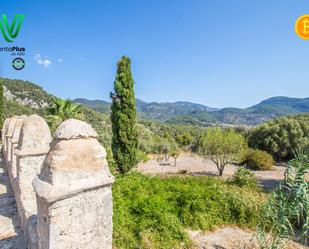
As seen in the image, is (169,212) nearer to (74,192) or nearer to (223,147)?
(74,192)

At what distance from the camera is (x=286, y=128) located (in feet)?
99.4

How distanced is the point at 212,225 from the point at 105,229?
198 inches

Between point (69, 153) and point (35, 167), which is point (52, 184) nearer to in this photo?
point (69, 153)

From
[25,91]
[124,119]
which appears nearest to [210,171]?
[124,119]

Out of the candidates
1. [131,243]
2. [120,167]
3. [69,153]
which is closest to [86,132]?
[69,153]

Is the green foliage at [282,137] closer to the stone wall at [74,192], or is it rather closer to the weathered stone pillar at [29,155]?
the weathered stone pillar at [29,155]

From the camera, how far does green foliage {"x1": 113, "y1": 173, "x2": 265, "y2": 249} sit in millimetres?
5666

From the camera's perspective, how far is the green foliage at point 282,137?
2945 centimetres

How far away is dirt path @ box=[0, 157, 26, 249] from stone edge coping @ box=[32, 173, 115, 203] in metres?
2.48

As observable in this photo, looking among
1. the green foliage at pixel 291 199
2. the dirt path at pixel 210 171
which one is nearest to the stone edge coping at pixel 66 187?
the green foliage at pixel 291 199

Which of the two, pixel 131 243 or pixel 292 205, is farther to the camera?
pixel 131 243

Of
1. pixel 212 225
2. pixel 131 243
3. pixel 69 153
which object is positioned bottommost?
pixel 212 225

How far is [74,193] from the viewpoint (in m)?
2.78

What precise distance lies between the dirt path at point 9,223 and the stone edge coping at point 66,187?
248 centimetres
